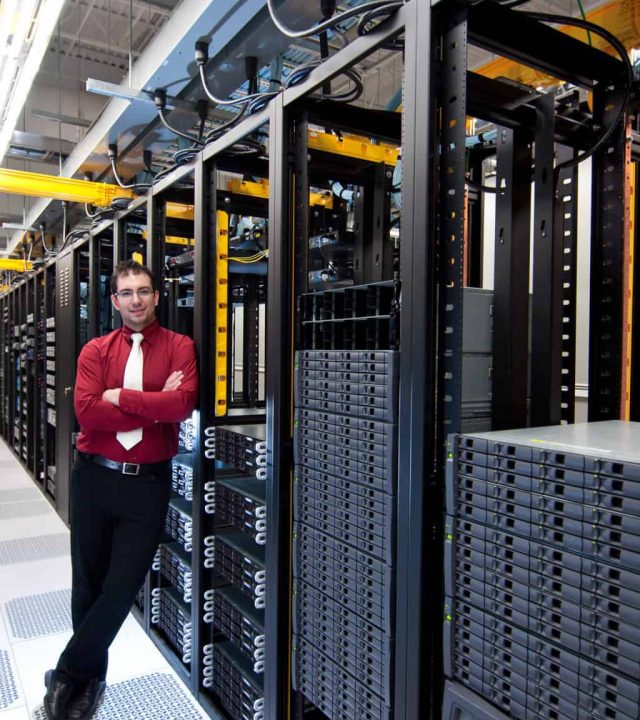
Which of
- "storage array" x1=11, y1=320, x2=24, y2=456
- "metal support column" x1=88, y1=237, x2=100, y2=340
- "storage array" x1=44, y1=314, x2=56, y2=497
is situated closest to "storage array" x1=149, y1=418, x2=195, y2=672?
"metal support column" x1=88, y1=237, x2=100, y2=340

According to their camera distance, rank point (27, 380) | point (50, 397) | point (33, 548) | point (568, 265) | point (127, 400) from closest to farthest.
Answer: point (568, 265) < point (127, 400) < point (33, 548) < point (50, 397) < point (27, 380)

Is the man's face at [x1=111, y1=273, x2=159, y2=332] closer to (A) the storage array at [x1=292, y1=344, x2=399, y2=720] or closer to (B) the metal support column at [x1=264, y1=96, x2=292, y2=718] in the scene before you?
(B) the metal support column at [x1=264, y1=96, x2=292, y2=718]

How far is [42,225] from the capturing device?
5.79 meters

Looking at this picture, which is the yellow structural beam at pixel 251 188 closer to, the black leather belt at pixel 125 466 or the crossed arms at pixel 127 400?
the crossed arms at pixel 127 400

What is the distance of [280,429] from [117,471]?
841mm

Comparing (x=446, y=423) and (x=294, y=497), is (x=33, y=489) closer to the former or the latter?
(x=294, y=497)

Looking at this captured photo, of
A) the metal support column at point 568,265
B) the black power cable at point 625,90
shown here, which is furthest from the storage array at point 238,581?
the black power cable at point 625,90

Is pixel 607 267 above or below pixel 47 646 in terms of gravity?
above

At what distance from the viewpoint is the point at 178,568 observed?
262 cm

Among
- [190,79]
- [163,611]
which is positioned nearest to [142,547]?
[163,611]

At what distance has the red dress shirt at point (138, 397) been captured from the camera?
7.09 feet

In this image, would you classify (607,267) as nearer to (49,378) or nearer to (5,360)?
(49,378)

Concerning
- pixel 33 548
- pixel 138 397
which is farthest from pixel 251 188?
pixel 33 548

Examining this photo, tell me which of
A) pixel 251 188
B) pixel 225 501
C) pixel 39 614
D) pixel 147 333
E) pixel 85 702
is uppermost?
pixel 251 188
